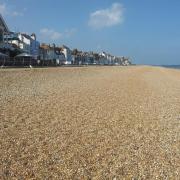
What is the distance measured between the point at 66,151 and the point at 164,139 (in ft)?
9.61

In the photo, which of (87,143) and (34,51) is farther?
(34,51)

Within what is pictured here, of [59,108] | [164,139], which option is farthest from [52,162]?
[59,108]

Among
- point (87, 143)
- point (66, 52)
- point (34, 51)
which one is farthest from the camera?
point (66, 52)

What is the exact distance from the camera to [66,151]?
8133 millimetres

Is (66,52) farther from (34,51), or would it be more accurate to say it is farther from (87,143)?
(87,143)

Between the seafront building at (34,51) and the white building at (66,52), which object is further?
the white building at (66,52)

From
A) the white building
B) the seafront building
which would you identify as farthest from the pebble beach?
the white building

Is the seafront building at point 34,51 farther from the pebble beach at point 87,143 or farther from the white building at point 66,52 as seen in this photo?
the pebble beach at point 87,143

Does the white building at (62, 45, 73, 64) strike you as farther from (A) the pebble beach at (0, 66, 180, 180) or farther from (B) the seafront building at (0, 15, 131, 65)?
(A) the pebble beach at (0, 66, 180, 180)

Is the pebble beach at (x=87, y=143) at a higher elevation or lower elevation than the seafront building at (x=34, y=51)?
lower

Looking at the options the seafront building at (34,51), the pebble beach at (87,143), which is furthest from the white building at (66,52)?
the pebble beach at (87,143)

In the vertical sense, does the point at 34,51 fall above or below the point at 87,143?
above

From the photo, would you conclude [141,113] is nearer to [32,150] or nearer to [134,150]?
[134,150]

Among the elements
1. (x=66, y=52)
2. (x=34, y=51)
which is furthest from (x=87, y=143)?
(x=66, y=52)
